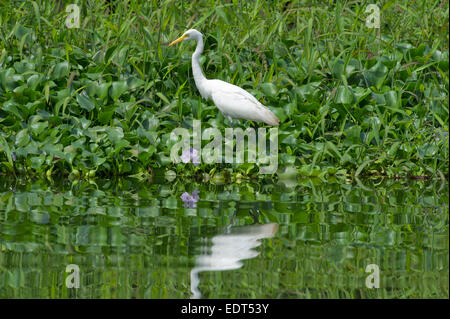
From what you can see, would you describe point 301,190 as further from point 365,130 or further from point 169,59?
point 169,59

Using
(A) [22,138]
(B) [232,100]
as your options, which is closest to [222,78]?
(B) [232,100]

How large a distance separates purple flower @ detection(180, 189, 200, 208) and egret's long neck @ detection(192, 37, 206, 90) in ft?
5.63

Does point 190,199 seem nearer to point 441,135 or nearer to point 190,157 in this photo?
point 190,157

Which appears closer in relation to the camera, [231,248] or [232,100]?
[231,248]

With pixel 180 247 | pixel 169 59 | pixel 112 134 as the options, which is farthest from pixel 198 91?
pixel 180 247

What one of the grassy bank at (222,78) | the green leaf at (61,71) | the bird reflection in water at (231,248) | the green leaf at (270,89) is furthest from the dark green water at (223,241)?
the green leaf at (61,71)

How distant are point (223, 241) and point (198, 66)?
359cm

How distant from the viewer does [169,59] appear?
8312 millimetres

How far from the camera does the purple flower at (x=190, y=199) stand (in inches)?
232

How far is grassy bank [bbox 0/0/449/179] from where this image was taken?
735 cm

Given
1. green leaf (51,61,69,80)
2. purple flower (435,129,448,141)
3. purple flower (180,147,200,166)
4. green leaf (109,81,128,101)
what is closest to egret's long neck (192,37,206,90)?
green leaf (109,81,128,101)

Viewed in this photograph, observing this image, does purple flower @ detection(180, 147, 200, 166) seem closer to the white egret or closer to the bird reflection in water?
the white egret

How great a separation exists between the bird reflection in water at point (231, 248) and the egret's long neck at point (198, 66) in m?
2.88

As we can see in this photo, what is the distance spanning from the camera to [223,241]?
15.5 feet
